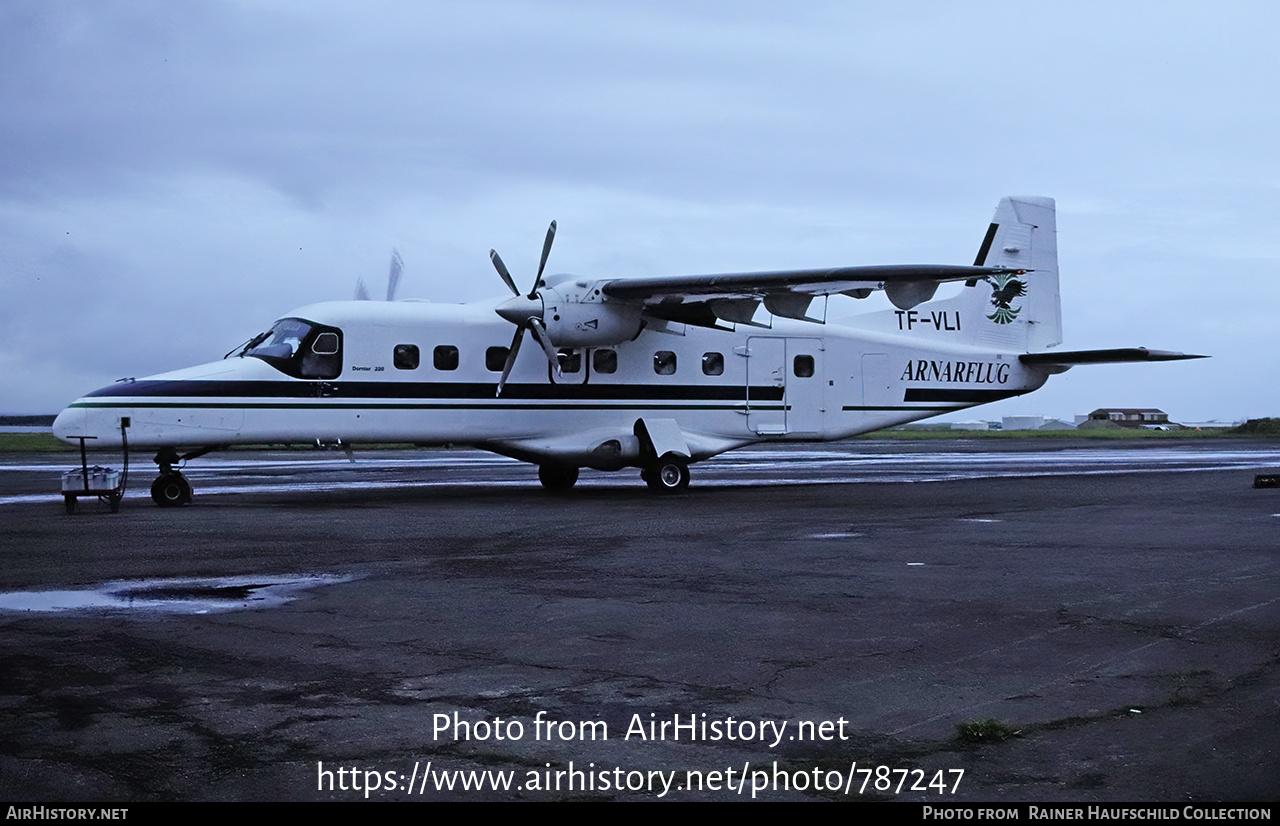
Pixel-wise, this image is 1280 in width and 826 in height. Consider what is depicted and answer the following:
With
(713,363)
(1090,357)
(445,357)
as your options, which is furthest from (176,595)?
(1090,357)

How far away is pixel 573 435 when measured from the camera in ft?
74.2

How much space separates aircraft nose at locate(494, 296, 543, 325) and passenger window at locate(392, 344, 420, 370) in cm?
175

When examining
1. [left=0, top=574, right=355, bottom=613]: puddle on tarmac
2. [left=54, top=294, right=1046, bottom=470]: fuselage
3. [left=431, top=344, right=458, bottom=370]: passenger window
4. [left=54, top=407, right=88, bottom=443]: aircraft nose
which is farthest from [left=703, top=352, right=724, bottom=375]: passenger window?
[left=0, top=574, right=355, bottom=613]: puddle on tarmac

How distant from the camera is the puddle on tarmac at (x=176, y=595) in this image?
28.9 feet

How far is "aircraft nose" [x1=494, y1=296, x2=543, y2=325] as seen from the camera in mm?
21312

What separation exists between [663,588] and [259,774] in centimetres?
549

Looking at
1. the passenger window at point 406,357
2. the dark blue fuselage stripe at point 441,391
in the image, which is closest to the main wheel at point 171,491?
the dark blue fuselage stripe at point 441,391

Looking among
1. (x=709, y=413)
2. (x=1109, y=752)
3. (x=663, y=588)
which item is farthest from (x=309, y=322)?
(x=1109, y=752)

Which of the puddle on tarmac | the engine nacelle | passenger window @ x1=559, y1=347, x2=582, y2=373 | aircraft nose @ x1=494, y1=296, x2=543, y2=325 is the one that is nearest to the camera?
the puddle on tarmac

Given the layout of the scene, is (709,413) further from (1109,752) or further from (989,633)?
(1109,752)

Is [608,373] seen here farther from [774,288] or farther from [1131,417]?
[1131,417]

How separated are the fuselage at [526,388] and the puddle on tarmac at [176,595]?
997cm

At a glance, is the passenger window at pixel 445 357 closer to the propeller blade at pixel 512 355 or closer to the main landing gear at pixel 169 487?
the propeller blade at pixel 512 355

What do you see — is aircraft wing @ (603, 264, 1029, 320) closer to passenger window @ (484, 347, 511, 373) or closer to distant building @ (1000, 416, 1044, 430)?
passenger window @ (484, 347, 511, 373)
